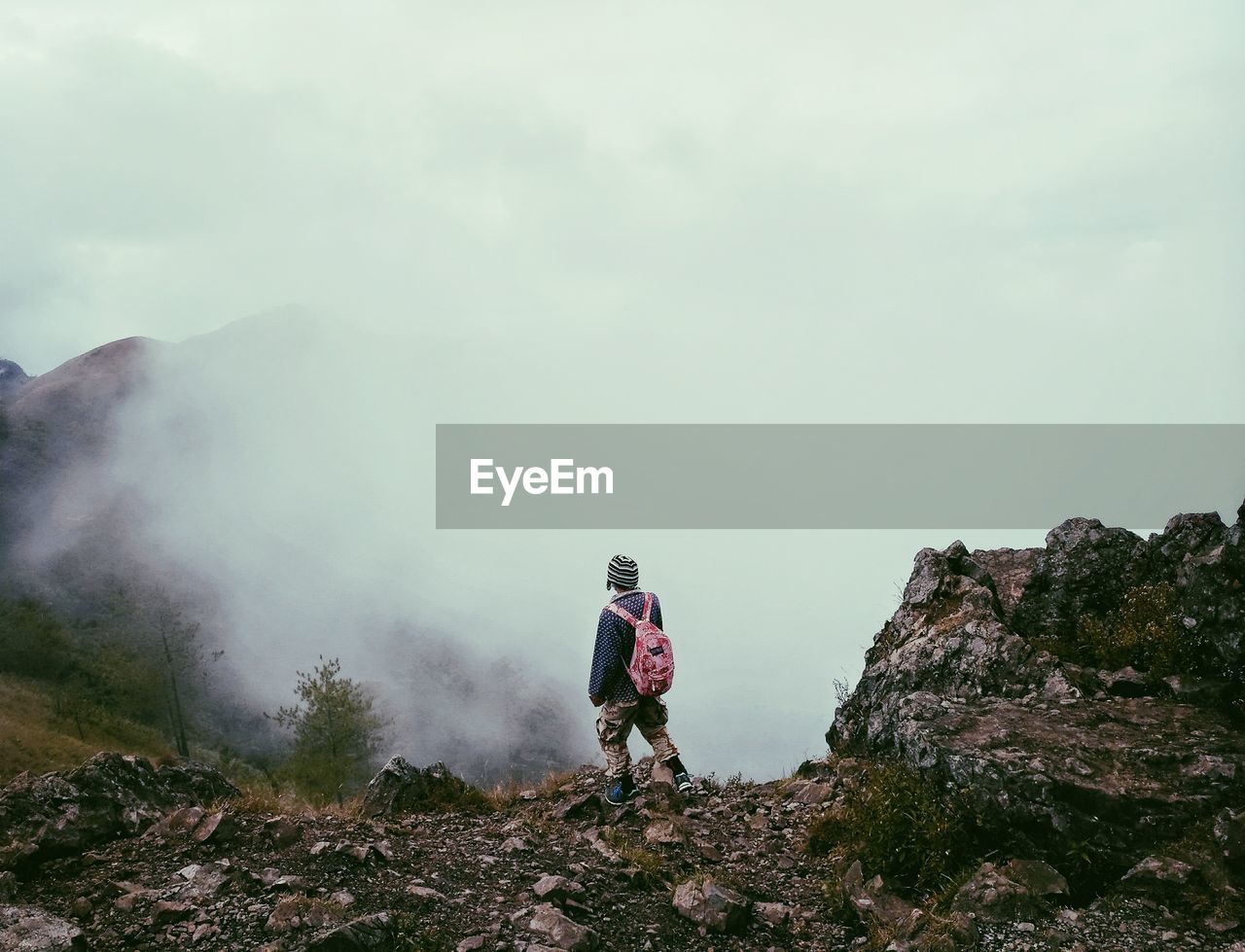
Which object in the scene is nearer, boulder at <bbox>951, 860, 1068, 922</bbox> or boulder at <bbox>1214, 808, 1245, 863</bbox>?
boulder at <bbox>1214, 808, 1245, 863</bbox>

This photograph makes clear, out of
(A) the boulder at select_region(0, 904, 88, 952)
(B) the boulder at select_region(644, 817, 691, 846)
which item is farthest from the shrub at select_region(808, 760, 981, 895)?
(A) the boulder at select_region(0, 904, 88, 952)

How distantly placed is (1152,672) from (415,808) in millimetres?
12238

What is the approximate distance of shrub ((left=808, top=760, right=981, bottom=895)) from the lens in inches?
404

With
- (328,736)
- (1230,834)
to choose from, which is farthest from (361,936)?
(328,736)

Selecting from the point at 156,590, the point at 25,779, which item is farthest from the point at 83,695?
the point at 25,779

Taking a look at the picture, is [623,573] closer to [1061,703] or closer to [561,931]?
[561,931]

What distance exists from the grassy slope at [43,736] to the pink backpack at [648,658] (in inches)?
2344

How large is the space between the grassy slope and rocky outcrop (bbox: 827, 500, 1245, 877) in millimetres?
61725

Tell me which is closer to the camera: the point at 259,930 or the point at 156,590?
the point at 259,930

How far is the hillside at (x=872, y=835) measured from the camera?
9.15 metres

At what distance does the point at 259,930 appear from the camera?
919 cm

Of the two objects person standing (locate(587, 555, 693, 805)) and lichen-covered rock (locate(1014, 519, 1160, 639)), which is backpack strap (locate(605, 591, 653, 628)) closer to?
person standing (locate(587, 555, 693, 805))

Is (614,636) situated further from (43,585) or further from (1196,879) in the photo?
(43,585)

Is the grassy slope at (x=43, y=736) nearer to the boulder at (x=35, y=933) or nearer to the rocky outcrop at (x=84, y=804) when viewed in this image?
the rocky outcrop at (x=84, y=804)
